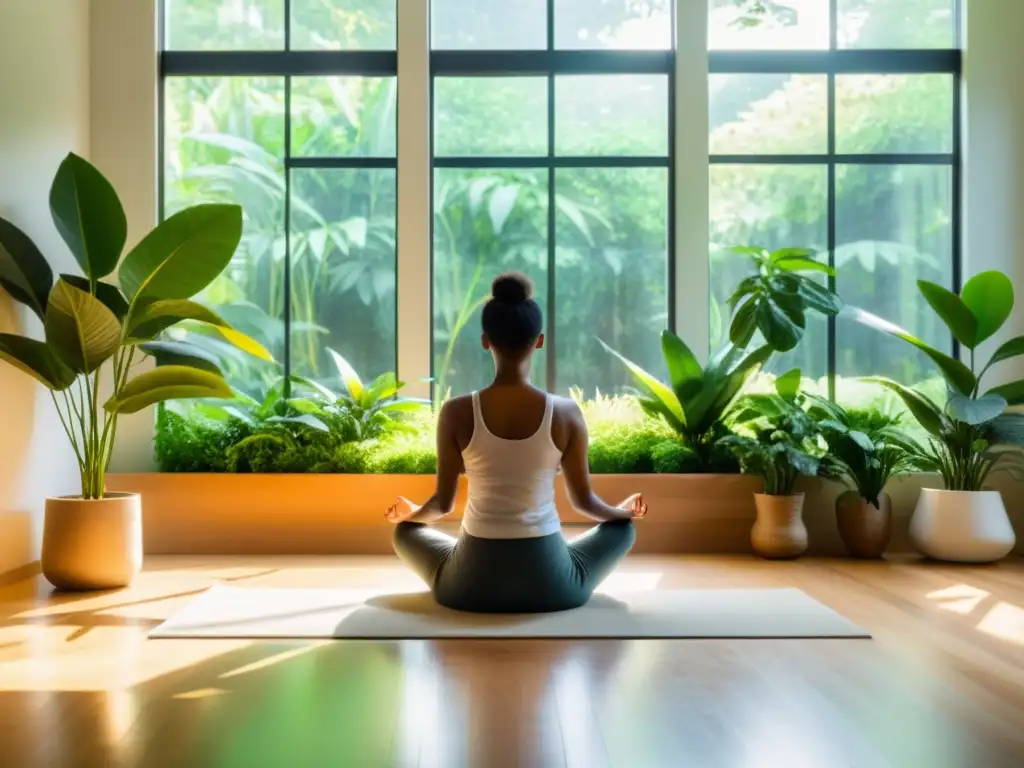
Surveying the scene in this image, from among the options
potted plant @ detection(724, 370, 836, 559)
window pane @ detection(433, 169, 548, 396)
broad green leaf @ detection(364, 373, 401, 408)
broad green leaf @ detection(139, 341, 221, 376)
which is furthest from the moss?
broad green leaf @ detection(139, 341, 221, 376)

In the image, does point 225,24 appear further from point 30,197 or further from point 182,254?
point 182,254

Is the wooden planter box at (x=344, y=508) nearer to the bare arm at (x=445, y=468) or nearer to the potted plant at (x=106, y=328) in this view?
the potted plant at (x=106, y=328)

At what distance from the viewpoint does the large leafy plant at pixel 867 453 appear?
5.76m

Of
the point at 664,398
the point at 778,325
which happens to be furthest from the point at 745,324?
the point at 664,398

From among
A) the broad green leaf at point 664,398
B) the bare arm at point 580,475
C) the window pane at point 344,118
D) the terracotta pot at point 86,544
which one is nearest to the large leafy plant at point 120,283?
the terracotta pot at point 86,544

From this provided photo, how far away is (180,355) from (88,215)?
2.41 feet

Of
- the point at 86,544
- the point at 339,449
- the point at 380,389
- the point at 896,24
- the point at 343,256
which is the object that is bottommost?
the point at 86,544

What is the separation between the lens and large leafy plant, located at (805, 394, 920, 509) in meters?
5.76

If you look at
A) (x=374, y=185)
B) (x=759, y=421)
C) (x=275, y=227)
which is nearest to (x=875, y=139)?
(x=759, y=421)

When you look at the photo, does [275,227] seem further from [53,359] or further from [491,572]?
[491,572]

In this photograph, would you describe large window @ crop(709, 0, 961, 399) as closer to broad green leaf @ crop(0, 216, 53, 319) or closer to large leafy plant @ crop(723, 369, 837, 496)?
large leafy plant @ crop(723, 369, 837, 496)

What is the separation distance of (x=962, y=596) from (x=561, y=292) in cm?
319

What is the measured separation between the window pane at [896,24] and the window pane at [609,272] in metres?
1.49

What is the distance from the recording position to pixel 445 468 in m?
4.08
